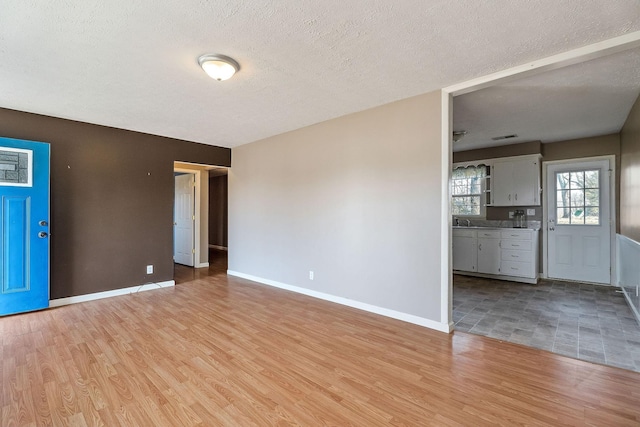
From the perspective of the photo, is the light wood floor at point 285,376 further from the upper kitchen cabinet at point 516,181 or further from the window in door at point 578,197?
the window in door at point 578,197

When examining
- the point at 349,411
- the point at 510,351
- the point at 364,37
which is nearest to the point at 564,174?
the point at 510,351

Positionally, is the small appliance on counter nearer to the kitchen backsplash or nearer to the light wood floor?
the kitchen backsplash

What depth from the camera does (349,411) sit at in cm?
175

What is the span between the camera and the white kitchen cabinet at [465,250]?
540 centimetres

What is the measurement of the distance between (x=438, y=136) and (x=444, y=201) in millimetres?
674

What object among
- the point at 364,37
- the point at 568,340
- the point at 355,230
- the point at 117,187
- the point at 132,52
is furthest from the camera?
the point at 117,187

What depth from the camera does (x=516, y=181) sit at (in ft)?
17.5

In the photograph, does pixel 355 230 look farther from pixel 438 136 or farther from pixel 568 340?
pixel 568 340

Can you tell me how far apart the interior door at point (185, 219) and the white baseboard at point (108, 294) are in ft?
5.40

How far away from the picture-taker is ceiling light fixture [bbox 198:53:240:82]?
2.30 m

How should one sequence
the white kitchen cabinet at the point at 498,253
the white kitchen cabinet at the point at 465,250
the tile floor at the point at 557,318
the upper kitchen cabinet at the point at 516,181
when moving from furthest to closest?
the white kitchen cabinet at the point at 465,250, the upper kitchen cabinet at the point at 516,181, the white kitchen cabinet at the point at 498,253, the tile floor at the point at 557,318

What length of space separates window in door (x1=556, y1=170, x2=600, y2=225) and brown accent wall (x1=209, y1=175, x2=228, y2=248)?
8.31 m

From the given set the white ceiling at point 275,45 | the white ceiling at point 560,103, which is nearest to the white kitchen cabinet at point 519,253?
the white ceiling at point 560,103

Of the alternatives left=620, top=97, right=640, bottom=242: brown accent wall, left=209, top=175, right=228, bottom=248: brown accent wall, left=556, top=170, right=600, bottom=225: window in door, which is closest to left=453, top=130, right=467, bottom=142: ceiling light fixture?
left=620, top=97, right=640, bottom=242: brown accent wall
